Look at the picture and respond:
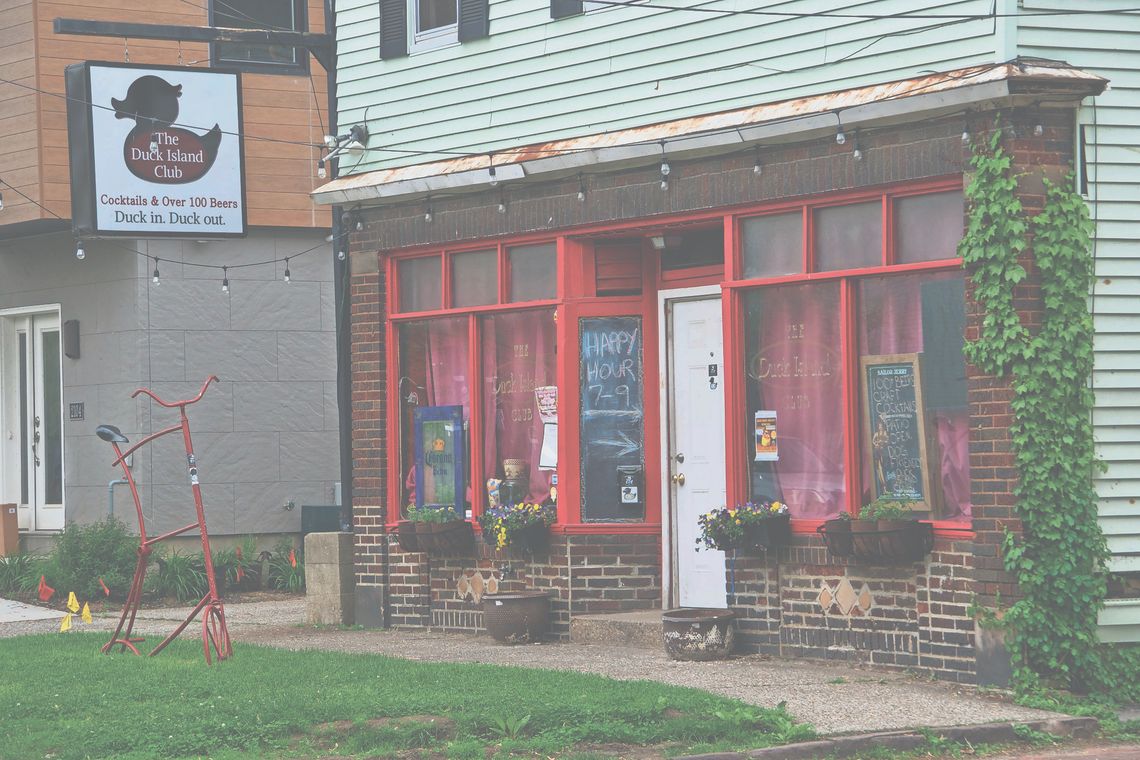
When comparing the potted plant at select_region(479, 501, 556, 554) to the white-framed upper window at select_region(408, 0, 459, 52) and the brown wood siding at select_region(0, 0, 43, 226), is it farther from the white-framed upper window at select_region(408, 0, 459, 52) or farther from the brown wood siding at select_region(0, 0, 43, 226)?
the brown wood siding at select_region(0, 0, 43, 226)

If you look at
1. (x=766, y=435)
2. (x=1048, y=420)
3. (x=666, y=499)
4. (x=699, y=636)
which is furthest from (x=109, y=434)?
(x=1048, y=420)

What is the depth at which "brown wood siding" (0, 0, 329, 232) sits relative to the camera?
58.0 ft

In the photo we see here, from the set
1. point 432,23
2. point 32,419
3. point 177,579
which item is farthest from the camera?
point 32,419

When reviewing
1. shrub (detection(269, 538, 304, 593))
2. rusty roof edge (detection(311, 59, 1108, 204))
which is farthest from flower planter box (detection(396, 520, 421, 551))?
shrub (detection(269, 538, 304, 593))

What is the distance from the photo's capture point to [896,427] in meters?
11.1

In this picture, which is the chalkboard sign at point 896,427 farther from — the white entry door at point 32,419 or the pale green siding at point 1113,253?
the white entry door at point 32,419

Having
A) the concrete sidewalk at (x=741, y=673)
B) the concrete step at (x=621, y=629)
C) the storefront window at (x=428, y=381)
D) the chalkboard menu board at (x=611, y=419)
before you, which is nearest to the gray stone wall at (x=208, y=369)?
the concrete sidewalk at (x=741, y=673)

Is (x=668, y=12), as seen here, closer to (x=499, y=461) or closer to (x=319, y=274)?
(x=499, y=461)

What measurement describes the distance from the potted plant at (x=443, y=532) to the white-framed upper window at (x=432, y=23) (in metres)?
3.97

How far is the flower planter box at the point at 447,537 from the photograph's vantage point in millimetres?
13711

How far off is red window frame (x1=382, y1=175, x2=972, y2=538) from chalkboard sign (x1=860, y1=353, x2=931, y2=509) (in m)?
0.12

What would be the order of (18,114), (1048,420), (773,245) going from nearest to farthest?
1. (1048,420)
2. (773,245)
3. (18,114)

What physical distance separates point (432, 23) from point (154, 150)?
3.18 metres

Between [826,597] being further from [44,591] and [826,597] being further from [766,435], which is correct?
[44,591]
